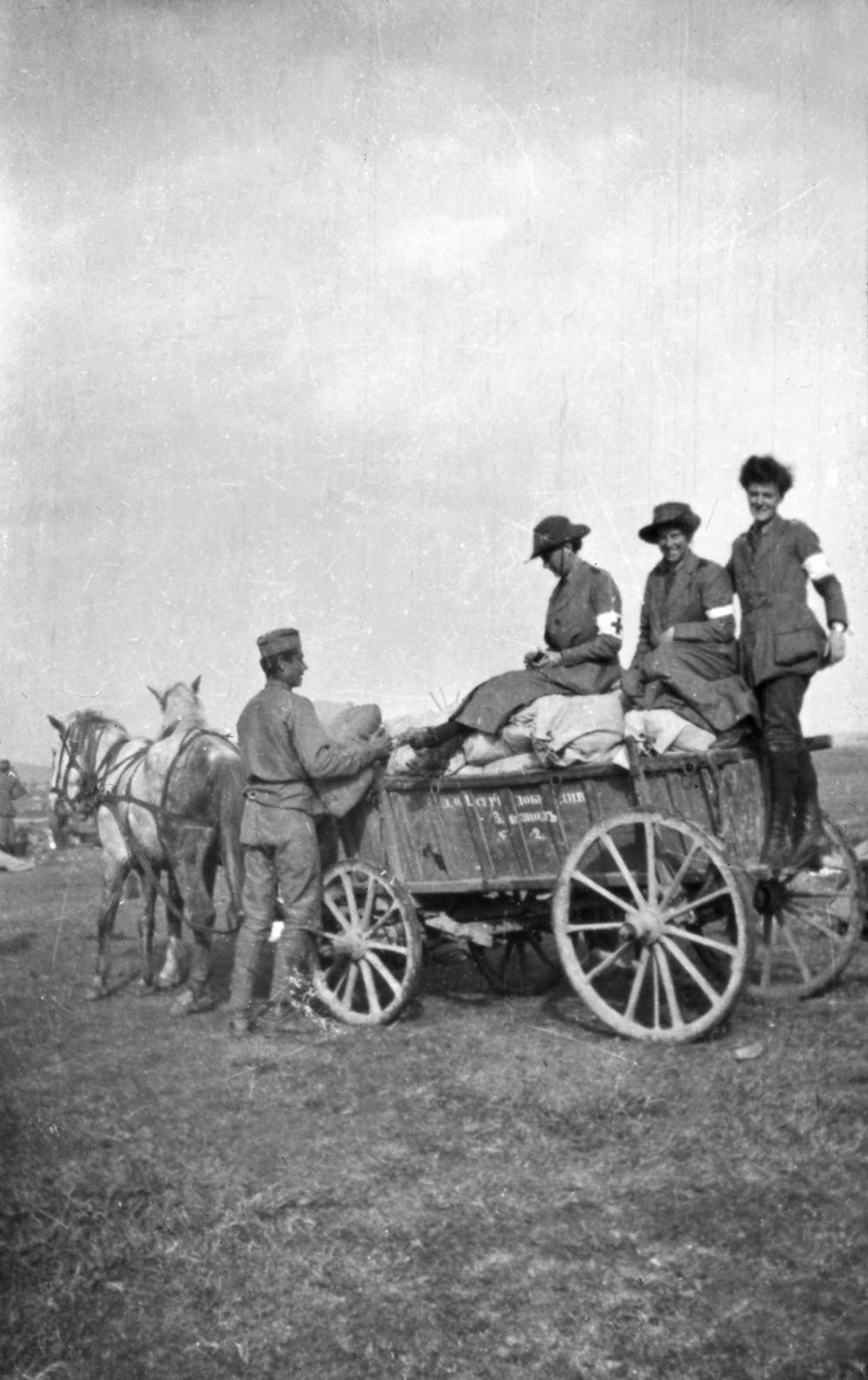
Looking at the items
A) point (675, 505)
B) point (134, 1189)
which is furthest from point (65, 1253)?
point (675, 505)

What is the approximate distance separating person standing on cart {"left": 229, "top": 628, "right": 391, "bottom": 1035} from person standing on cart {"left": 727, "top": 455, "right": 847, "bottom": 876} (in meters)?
2.26

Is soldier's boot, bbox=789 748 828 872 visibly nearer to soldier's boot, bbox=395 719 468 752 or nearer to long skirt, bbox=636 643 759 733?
long skirt, bbox=636 643 759 733

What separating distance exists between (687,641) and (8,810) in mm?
14954

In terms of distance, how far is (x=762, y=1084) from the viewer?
212 inches

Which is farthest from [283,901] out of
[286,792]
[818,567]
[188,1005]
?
[818,567]

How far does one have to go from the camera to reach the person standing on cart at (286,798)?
7.18m

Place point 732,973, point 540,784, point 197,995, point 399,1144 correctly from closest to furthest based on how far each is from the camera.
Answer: point 399,1144
point 732,973
point 540,784
point 197,995

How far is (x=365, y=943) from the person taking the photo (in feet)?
23.4

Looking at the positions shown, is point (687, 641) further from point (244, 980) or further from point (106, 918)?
point (106, 918)

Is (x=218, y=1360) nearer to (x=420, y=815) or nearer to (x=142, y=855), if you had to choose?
(x=420, y=815)

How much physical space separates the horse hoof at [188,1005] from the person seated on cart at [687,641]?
12.2ft

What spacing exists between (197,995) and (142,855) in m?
1.22

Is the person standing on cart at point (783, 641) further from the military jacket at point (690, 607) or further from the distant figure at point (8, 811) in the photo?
the distant figure at point (8, 811)

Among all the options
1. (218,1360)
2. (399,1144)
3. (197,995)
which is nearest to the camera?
(218,1360)
